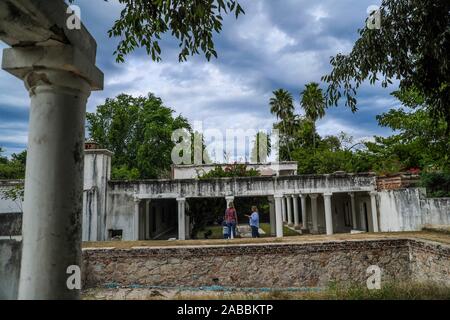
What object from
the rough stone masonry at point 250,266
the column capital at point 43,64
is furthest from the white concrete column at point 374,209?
the column capital at point 43,64

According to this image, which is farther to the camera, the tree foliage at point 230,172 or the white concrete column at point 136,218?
the tree foliage at point 230,172

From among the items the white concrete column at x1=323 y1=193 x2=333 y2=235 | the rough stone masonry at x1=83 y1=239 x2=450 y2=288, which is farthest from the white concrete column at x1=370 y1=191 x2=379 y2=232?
the rough stone masonry at x1=83 y1=239 x2=450 y2=288

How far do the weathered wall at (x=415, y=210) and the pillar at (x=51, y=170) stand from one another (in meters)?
16.8

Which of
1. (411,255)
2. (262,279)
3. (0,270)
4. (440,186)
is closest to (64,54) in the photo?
(0,270)

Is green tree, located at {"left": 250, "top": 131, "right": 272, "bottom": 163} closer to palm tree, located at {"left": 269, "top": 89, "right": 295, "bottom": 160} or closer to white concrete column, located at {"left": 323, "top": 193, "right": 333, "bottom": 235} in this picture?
palm tree, located at {"left": 269, "top": 89, "right": 295, "bottom": 160}

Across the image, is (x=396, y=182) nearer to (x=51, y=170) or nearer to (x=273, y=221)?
(x=273, y=221)

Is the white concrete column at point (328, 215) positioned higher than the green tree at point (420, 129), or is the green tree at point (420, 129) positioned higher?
the green tree at point (420, 129)

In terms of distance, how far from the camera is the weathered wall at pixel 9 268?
103 inches

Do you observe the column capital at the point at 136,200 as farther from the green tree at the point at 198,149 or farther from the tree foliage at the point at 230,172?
the green tree at the point at 198,149

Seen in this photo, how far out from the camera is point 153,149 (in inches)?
1398

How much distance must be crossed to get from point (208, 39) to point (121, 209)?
16072 mm

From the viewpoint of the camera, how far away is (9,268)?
2.64m

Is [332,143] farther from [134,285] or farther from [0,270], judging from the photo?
[0,270]

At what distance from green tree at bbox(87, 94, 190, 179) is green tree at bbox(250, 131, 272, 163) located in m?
9.18
